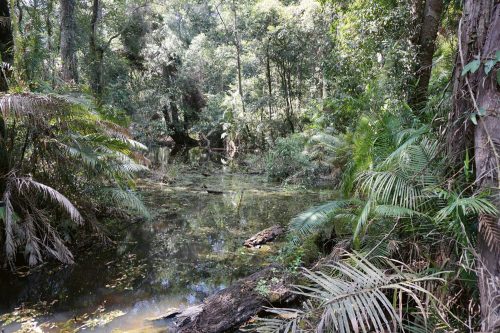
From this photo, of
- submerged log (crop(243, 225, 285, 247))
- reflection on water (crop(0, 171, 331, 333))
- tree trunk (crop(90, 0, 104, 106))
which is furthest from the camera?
tree trunk (crop(90, 0, 104, 106))

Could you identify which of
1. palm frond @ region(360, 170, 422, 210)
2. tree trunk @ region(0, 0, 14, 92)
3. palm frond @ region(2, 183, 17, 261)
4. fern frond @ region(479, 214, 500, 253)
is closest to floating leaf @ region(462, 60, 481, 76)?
fern frond @ region(479, 214, 500, 253)

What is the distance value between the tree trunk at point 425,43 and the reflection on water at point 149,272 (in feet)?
10.8

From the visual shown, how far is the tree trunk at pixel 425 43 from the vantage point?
5.09 metres

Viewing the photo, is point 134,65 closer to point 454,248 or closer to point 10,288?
point 10,288

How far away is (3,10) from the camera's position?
5.71m

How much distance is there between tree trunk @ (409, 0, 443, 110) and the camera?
16.7ft

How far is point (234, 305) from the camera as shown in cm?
388

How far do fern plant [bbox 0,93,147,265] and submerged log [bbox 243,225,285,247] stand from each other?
2.00m

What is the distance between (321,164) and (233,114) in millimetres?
9010

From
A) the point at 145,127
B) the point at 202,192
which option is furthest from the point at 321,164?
the point at 145,127

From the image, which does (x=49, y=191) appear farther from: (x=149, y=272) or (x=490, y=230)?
(x=490, y=230)

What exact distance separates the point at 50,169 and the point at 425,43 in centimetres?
614

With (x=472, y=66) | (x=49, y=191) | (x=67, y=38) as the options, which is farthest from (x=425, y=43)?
(x=67, y=38)

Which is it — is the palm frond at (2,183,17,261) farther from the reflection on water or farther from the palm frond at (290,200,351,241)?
the palm frond at (290,200,351,241)
